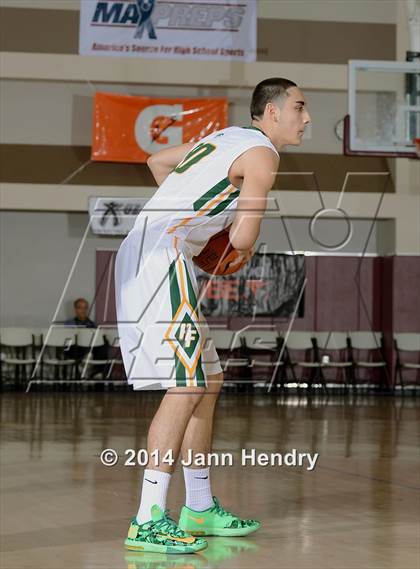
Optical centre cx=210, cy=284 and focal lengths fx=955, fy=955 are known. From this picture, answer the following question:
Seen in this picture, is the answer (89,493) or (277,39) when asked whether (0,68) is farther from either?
(89,493)

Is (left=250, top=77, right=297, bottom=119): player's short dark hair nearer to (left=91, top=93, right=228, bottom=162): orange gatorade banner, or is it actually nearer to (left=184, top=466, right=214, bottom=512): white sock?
(left=184, top=466, right=214, bottom=512): white sock

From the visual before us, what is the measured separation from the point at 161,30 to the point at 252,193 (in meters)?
12.5

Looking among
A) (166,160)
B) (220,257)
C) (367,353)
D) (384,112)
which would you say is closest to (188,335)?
(220,257)

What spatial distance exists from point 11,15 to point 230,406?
25.4 feet

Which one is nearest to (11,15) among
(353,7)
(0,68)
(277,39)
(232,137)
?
(0,68)

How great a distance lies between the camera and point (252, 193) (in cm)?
373

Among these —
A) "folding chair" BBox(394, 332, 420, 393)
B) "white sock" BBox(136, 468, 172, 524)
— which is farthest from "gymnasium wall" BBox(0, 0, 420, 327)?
"white sock" BBox(136, 468, 172, 524)

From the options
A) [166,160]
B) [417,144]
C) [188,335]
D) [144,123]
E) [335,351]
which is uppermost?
[144,123]

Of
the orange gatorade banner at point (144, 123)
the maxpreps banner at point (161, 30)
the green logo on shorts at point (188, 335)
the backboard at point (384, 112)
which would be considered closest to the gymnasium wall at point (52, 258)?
the orange gatorade banner at point (144, 123)

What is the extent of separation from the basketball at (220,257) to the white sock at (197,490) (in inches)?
35.1

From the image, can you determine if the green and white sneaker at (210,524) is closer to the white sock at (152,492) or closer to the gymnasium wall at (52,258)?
the white sock at (152,492)

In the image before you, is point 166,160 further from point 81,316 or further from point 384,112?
point 81,316

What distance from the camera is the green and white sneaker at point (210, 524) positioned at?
165 inches

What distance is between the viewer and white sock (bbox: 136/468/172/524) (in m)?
3.89
